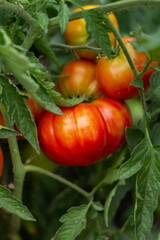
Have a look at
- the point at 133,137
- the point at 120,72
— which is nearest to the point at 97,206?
the point at 133,137

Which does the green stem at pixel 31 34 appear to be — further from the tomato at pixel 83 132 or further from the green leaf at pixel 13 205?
the green leaf at pixel 13 205

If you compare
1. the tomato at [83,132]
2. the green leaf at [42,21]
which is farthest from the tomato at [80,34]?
the green leaf at [42,21]

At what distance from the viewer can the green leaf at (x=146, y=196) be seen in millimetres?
673

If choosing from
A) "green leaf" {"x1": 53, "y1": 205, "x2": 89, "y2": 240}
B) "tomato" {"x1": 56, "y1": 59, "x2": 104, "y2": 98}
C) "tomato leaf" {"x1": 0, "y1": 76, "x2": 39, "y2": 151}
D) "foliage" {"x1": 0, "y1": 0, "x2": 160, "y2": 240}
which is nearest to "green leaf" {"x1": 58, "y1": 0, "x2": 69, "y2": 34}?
"foliage" {"x1": 0, "y1": 0, "x2": 160, "y2": 240}

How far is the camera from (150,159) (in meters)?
0.69

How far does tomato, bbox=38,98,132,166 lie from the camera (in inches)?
29.7

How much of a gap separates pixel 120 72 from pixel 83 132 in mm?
158

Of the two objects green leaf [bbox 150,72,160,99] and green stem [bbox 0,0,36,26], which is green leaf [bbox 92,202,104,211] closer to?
green leaf [bbox 150,72,160,99]

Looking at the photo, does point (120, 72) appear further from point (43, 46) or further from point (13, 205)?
point (13, 205)

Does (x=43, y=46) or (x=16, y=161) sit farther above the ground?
(x=43, y=46)

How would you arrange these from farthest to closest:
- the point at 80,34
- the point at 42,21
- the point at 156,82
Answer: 1. the point at 80,34
2. the point at 156,82
3. the point at 42,21

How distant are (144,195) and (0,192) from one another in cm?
27

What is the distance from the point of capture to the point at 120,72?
30.6 inches

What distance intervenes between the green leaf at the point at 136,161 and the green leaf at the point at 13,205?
0.61 ft
